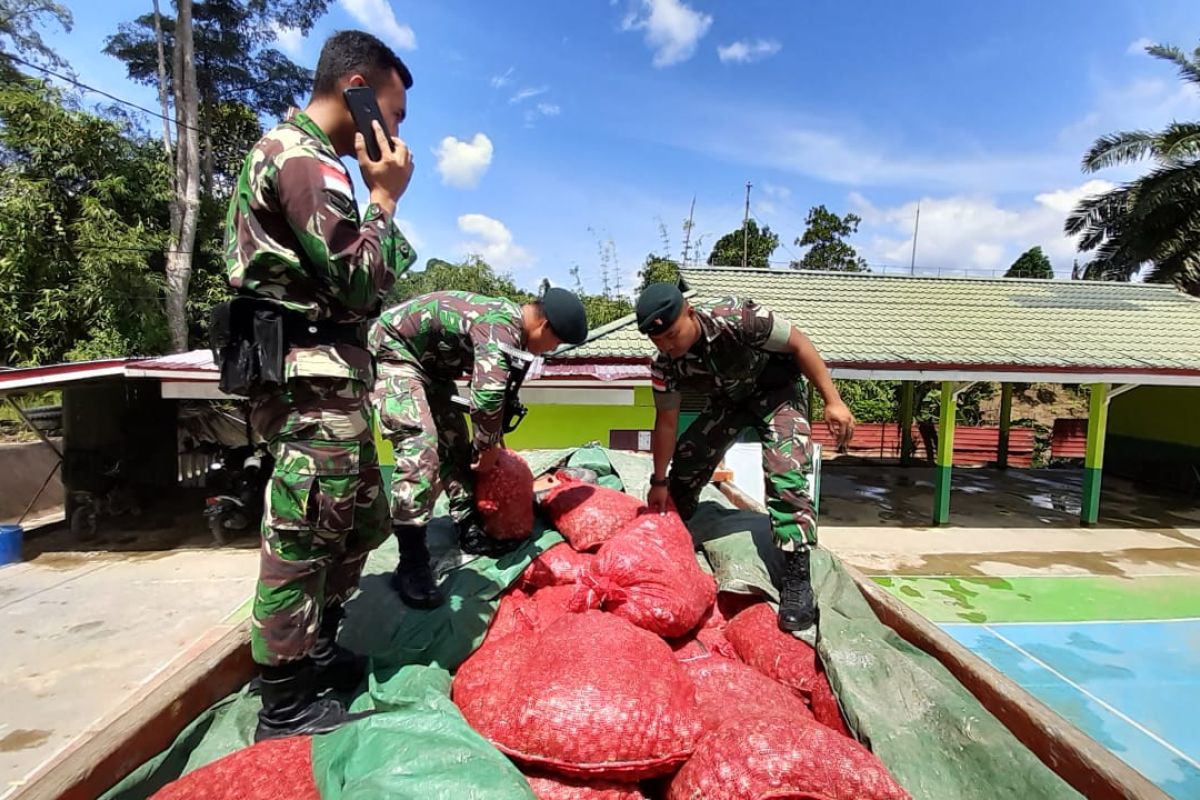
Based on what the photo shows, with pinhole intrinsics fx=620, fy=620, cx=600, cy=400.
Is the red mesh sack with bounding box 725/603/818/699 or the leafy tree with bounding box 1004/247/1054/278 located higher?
the leafy tree with bounding box 1004/247/1054/278

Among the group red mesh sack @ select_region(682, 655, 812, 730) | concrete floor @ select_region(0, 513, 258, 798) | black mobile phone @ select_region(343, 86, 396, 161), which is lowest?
concrete floor @ select_region(0, 513, 258, 798)

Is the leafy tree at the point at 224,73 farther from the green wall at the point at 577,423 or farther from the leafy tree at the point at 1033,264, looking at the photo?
the leafy tree at the point at 1033,264

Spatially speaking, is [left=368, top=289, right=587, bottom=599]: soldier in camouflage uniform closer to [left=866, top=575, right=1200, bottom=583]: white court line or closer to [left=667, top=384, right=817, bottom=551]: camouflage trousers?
[left=667, top=384, right=817, bottom=551]: camouflage trousers

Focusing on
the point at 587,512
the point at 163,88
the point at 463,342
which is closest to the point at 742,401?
the point at 587,512

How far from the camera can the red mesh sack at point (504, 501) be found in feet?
7.84

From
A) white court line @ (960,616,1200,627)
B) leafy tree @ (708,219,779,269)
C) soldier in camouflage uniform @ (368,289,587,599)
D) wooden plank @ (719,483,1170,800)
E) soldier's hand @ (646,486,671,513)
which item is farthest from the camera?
leafy tree @ (708,219,779,269)

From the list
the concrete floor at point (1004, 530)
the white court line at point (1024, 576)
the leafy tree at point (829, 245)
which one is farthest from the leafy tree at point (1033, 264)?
the white court line at point (1024, 576)

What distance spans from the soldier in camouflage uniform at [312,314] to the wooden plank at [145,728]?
163 mm

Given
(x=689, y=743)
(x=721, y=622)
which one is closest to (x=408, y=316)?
(x=721, y=622)

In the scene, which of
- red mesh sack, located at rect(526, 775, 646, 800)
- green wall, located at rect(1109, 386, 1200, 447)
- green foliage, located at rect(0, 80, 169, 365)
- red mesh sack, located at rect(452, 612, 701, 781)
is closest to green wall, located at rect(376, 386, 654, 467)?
red mesh sack, located at rect(452, 612, 701, 781)

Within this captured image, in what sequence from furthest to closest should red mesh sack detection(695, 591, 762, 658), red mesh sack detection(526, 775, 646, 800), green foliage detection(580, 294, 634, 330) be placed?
green foliage detection(580, 294, 634, 330), red mesh sack detection(695, 591, 762, 658), red mesh sack detection(526, 775, 646, 800)

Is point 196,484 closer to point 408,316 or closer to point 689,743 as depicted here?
point 408,316

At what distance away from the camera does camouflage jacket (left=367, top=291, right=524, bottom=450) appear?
2.20m

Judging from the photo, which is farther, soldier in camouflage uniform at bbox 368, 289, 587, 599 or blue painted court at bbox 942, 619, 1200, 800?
blue painted court at bbox 942, 619, 1200, 800
